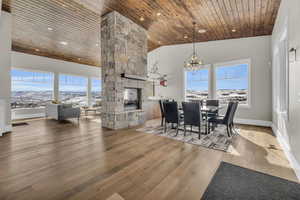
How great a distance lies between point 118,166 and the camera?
85.7 inches

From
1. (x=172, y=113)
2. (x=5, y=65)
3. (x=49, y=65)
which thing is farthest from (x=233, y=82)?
(x=49, y=65)

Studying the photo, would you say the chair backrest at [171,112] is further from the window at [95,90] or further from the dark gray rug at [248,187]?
the window at [95,90]

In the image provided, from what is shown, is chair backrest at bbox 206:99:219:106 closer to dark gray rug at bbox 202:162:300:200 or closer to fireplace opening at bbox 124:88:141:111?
fireplace opening at bbox 124:88:141:111

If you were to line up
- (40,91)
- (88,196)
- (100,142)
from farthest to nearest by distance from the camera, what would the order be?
(40,91)
(100,142)
(88,196)

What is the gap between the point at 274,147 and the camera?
302 cm

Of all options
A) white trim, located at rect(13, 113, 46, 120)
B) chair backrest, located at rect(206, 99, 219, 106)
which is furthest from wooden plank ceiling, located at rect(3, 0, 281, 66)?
white trim, located at rect(13, 113, 46, 120)

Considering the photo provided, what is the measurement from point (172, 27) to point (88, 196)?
17.7 ft

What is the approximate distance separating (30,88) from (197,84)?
853 cm

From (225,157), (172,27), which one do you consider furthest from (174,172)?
(172,27)

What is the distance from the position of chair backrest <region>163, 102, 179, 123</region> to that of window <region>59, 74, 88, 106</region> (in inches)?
240

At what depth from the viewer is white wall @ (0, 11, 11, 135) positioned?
3979 mm

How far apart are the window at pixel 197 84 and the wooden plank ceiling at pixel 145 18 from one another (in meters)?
1.55

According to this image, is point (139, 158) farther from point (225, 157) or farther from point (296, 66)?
point (296, 66)

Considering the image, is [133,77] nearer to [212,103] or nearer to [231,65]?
[212,103]
